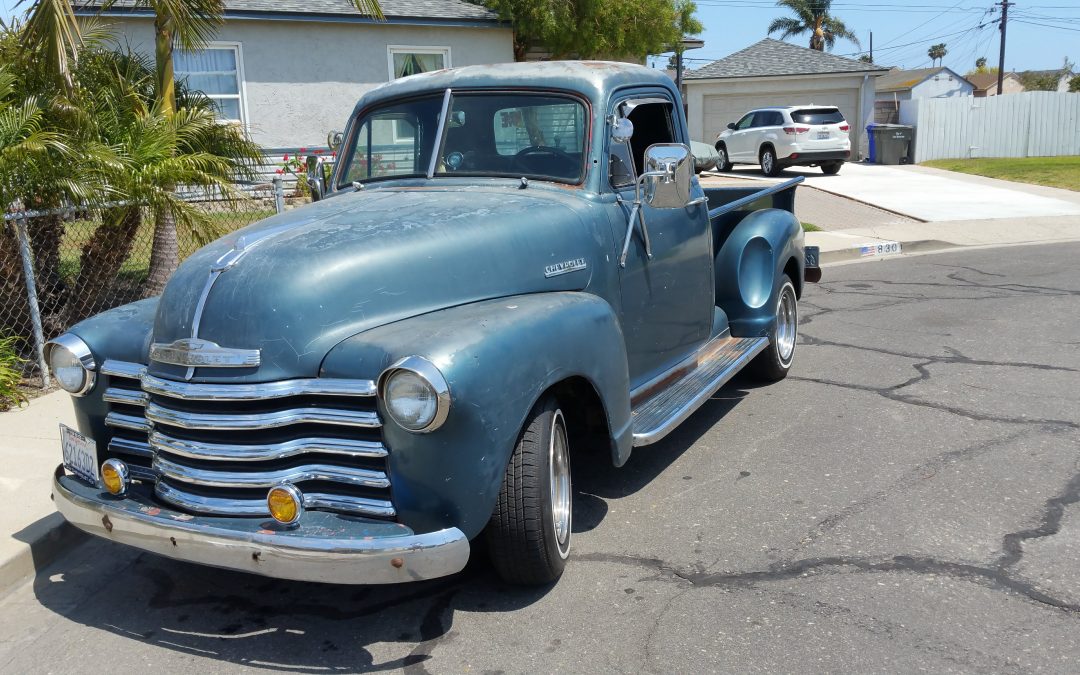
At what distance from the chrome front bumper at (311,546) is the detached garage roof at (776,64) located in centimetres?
2891

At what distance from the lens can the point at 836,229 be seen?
51.7 ft

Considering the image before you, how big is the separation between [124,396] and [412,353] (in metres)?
1.36

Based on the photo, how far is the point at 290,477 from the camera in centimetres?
337

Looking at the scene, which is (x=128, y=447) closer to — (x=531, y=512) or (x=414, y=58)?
(x=531, y=512)

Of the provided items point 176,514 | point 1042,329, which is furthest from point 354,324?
point 1042,329

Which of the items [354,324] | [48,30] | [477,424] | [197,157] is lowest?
[477,424]

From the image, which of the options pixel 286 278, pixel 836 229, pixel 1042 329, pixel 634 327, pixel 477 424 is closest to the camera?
pixel 477 424

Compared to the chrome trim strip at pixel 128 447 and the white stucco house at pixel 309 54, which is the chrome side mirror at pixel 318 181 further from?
the white stucco house at pixel 309 54

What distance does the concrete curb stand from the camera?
434 centimetres

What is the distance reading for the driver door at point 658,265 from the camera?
4.89 meters

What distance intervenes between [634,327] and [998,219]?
13588 millimetres

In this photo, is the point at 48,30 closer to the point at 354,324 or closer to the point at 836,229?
the point at 354,324

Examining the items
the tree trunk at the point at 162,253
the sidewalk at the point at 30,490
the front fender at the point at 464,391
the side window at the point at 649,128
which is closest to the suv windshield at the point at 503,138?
the side window at the point at 649,128

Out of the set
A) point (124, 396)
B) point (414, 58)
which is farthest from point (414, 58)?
point (124, 396)
